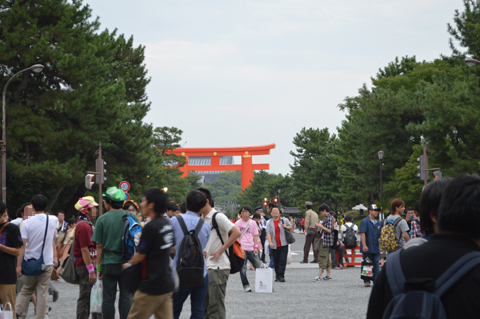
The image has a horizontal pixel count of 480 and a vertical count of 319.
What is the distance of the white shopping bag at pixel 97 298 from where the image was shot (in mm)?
6359

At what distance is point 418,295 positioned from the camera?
192 centimetres

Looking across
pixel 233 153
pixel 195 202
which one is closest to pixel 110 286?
pixel 195 202

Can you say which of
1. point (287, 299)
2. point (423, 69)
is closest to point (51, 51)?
point (287, 299)

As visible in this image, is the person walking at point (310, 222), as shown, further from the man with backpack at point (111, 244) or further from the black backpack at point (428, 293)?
the black backpack at point (428, 293)

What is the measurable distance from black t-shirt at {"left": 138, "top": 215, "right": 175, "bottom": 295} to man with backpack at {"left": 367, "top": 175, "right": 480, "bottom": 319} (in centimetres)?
257

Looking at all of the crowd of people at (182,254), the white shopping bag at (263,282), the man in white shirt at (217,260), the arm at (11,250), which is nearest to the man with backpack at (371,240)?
the crowd of people at (182,254)

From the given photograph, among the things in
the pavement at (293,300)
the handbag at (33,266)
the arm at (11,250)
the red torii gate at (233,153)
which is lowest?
the pavement at (293,300)

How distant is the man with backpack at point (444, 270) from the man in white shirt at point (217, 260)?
4.02m

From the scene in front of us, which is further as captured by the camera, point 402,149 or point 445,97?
point 402,149

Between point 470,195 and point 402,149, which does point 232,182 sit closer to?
point 402,149

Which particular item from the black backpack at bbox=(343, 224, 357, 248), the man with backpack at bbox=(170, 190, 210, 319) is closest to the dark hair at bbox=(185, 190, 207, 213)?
the man with backpack at bbox=(170, 190, 210, 319)

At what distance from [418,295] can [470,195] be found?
0.42 m

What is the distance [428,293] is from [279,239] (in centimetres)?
1074

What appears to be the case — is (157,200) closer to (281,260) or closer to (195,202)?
(195,202)
